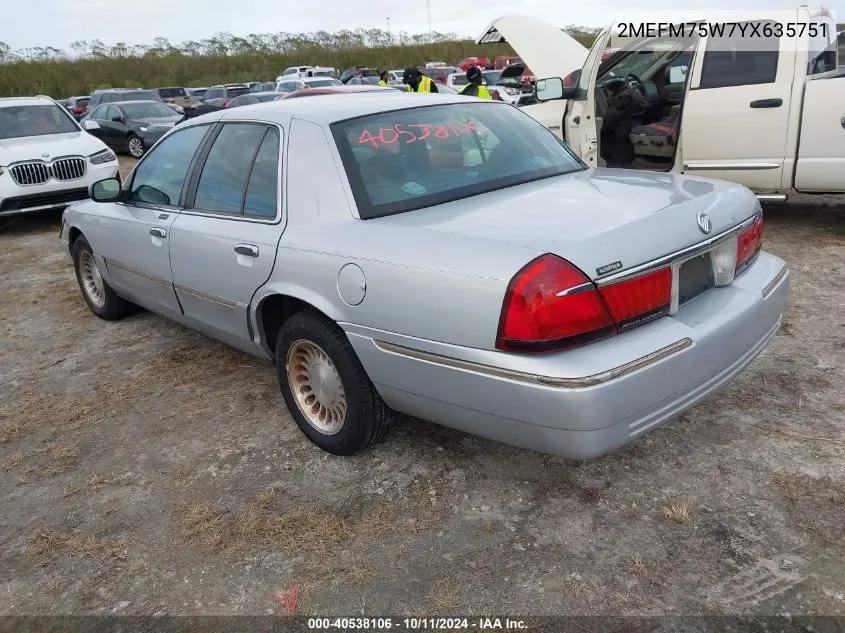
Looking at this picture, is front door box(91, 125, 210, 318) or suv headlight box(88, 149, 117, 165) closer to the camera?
front door box(91, 125, 210, 318)

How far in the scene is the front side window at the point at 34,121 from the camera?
9734 millimetres

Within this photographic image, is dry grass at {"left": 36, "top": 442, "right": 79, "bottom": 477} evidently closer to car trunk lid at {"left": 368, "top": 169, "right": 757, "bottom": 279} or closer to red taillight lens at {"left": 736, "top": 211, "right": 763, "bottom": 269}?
car trunk lid at {"left": 368, "top": 169, "right": 757, "bottom": 279}

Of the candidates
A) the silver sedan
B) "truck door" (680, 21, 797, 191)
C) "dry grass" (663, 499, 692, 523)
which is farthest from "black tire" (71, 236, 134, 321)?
"truck door" (680, 21, 797, 191)

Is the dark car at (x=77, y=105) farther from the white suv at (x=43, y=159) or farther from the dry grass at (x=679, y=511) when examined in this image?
the dry grass at (x=679, y=511)

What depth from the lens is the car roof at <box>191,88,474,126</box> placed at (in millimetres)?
3240

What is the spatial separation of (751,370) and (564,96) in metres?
3.75

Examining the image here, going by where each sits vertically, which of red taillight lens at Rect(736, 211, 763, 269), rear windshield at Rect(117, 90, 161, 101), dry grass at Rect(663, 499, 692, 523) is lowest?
dry grass at Rect(663, 499, 692, 523)

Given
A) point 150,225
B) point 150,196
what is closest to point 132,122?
point 150,196

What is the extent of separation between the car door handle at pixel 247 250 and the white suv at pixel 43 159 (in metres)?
7.15

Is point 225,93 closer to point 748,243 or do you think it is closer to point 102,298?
point 102,298

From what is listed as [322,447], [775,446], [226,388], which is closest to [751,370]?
[775,446]

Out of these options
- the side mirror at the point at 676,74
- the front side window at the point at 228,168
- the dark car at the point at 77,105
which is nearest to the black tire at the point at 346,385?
the front side window at the point at 228,168

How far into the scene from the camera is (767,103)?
234 inches

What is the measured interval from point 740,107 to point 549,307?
15.7ft
